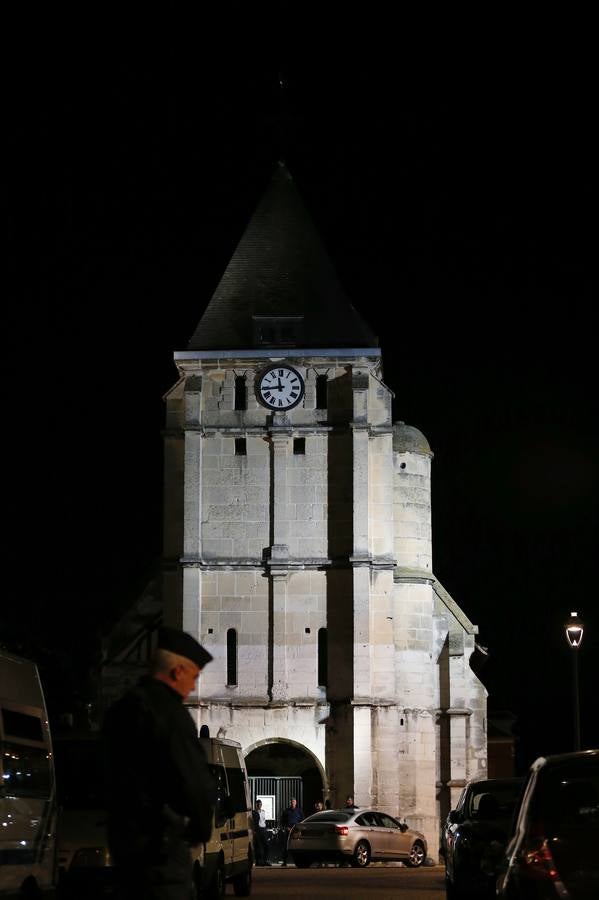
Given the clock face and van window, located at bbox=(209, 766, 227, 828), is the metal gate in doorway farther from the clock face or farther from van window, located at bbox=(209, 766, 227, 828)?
van window, located at bbox=(209, 766, 227, 828)

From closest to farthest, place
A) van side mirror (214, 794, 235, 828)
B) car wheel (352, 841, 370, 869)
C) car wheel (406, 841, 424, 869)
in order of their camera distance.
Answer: van side mirror (214, 794, 235, 828) → car wheel (352, 841, 370, 869) → car wheel (406, 841, 424, 869)

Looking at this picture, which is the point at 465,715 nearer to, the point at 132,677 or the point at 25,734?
the point at 132,677

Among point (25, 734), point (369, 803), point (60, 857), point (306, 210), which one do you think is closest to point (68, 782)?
point (60, 857)

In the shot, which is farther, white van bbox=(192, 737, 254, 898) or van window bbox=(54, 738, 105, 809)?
van window bbox=(54, 738, 105, 809)

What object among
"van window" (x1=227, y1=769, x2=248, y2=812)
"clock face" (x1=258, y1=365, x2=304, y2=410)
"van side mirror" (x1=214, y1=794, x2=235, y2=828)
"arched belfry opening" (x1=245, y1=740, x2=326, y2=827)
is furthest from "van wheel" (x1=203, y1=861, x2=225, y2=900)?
"clock face" (x1=258, y1=365, x2=304, y2=410)

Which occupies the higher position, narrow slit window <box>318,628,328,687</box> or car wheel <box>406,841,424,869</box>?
narrow slit window <box>318,628,328,687</box>

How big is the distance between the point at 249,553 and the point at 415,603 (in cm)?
607

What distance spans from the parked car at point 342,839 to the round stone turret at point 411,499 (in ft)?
62.6

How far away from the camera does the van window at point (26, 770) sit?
15859mm

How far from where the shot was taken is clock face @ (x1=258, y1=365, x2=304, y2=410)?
54.0m

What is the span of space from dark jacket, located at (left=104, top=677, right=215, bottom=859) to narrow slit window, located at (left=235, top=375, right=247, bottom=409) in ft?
152

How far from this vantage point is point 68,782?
23.0m

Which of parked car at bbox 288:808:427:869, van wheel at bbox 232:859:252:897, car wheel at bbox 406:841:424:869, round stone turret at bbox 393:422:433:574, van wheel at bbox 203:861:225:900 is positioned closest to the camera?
van wheel at bbox 203:861:225:900

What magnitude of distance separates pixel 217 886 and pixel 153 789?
15311mm
